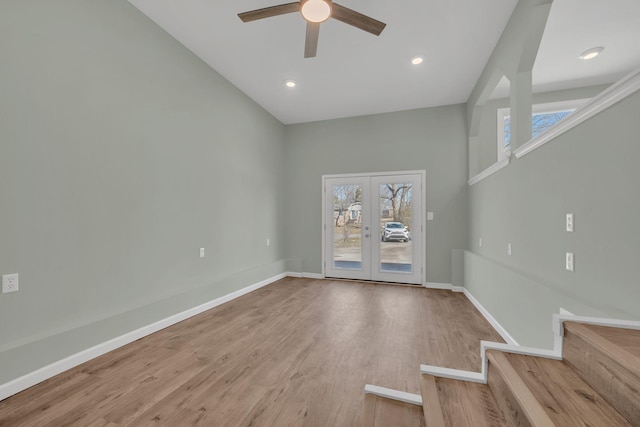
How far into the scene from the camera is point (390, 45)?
3.13 meters

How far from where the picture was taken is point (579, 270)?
64.9 inches

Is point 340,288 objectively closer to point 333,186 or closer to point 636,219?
point 333,186

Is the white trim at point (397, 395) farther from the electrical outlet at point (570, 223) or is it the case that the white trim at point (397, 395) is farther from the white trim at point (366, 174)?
the white trim at point (366, 174)

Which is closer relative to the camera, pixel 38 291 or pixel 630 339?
pixel 630 339

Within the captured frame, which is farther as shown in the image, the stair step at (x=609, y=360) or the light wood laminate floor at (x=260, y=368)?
the light wood laminate floor at (x=260, y=368)

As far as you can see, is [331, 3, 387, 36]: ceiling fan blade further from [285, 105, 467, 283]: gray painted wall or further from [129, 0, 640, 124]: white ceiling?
[285, 105, 467, 283]: gray painted wall

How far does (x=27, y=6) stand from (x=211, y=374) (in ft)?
9.92

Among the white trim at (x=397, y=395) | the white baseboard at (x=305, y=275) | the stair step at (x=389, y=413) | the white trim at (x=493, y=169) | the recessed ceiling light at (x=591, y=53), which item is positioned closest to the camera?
the stair step at (x=389, y=413)

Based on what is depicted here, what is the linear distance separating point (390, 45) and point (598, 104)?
91.2 inches

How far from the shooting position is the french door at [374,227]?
4914 mm

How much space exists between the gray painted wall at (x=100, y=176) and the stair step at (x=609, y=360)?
3.28 meters

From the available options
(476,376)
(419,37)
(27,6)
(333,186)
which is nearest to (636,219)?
(476,376)

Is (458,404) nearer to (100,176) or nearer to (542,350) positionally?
(542,350)

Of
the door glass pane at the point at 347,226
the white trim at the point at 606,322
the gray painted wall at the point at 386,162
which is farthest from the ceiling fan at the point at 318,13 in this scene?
the door glass pane at the point at 347,226
